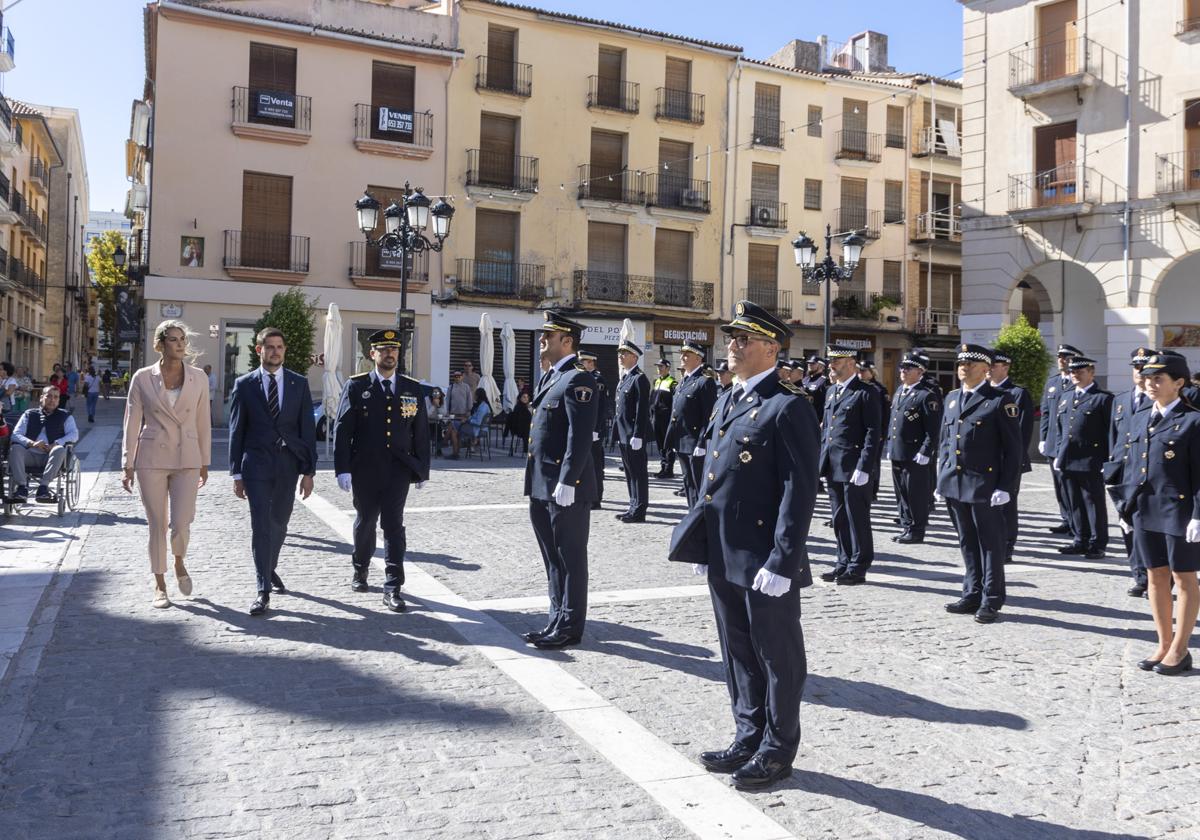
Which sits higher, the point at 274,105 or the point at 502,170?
the point at 274,105

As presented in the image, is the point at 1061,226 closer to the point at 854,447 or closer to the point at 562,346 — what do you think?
the point at 854,447

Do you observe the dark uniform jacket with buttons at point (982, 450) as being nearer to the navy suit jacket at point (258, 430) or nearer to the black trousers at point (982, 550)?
the black trousers at point (982, 550)

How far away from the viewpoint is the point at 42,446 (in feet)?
36.4

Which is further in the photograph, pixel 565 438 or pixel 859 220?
pixel 859 220

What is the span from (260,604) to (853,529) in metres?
4.49

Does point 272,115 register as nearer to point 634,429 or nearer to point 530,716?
point 634,429

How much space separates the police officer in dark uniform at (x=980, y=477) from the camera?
694cm

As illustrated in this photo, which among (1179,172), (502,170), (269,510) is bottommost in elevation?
(269,510)

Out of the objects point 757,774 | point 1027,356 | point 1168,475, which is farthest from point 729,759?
point 1027,356

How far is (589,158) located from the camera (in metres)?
32.4

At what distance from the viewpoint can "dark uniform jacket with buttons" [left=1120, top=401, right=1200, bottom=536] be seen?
5.71 m

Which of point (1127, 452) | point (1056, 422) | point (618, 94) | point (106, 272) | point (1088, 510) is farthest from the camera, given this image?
point (106, 272)

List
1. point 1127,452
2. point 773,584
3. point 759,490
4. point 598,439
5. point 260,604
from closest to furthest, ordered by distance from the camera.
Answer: point 773,584, point 759,490, point 1127,452, point 260,604, point 598,439

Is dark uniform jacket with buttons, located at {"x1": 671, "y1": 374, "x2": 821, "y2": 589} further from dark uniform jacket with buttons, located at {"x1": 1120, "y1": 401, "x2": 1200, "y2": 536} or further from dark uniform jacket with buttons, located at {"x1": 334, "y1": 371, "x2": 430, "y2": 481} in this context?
dark uniform jacket with buttons, located at {"x1": 334, "y1": 371, "x2": 430, "y2": 481}
